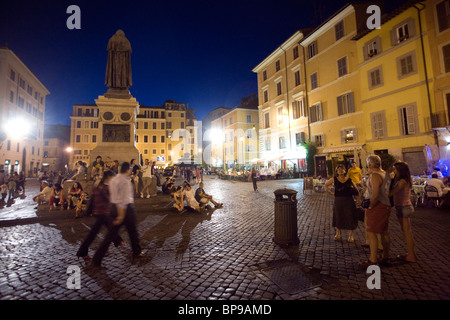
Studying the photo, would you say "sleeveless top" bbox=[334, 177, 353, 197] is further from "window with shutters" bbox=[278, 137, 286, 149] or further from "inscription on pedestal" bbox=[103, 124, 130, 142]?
"window with shutters" bbox=[278, 137, 286, 149]

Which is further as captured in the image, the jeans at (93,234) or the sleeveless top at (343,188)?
the sleeveless top at (343,188)

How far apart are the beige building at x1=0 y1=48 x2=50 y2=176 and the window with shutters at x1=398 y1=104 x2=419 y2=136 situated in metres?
42.6

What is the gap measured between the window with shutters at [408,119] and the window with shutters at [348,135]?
156 inches

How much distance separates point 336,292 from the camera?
282cm

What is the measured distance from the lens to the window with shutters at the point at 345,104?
20.4 meters

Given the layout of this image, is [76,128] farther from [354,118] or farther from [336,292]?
[336,292]

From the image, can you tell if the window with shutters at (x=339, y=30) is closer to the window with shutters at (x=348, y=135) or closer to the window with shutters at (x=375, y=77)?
the window with shutters at (x=375, y=77)

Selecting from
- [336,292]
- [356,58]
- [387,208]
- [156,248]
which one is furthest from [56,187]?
[356,58]

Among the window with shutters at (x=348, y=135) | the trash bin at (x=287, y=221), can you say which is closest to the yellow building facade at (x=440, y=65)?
the window with shutters at (x=348, y=135)

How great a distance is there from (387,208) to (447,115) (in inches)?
617

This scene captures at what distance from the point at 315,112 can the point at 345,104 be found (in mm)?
3587

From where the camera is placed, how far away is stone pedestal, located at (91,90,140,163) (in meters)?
11.1
